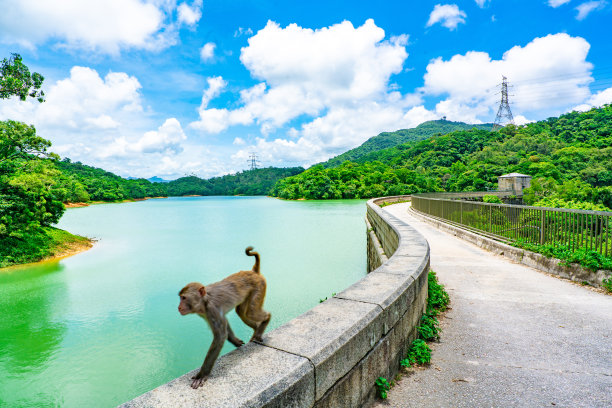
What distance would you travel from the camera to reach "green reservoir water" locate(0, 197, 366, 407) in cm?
773

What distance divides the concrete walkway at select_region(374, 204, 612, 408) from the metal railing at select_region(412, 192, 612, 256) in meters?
1.22

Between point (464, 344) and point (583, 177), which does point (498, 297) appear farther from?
point (583, 177)

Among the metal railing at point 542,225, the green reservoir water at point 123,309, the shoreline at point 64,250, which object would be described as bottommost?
the green reservoir water at point 123,309

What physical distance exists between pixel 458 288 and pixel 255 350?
490cm

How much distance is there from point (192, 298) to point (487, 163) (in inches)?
3351

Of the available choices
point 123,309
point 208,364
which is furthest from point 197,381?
point 123,309

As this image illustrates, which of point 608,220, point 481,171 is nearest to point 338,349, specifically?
point 608,220

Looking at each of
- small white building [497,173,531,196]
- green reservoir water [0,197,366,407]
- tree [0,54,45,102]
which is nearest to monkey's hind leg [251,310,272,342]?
green reservoir water [0,197,366,407]

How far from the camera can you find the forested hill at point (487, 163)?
59.9 meters

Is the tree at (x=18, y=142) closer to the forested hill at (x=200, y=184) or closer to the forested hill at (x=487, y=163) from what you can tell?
the forested hill at (x=487, y=163)

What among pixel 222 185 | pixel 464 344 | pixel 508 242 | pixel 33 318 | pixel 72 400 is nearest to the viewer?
pixel 464 344

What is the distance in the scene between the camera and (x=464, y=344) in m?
3.83

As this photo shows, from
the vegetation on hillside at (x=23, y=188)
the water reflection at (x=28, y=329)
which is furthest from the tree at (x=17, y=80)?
the water reflection at (x=28, y=329)

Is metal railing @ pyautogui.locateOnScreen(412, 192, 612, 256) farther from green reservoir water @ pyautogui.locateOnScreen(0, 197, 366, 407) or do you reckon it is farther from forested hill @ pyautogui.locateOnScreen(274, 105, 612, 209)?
forested hill @ pyautogui.locateOnScreen(274, 105, 612, 209)
